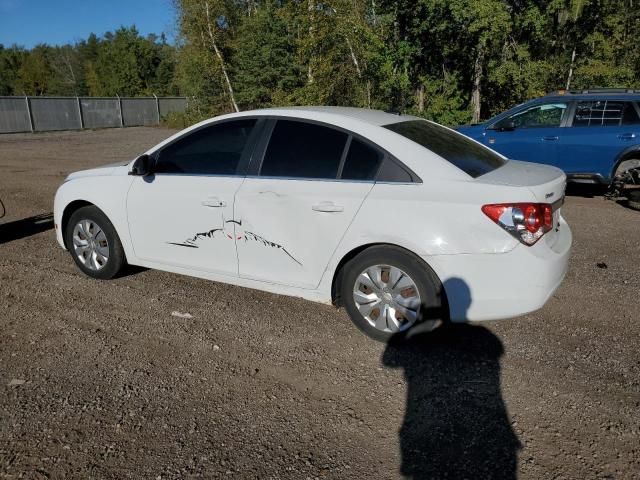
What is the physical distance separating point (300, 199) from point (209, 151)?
1.10m

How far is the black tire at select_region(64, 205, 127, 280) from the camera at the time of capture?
5.04 metres

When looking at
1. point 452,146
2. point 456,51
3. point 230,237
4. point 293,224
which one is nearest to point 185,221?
point 230,237

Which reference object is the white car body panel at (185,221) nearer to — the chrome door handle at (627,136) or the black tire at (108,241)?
the black tire at (108,241)

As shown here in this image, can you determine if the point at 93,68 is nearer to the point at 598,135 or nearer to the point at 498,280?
the point at 598,135

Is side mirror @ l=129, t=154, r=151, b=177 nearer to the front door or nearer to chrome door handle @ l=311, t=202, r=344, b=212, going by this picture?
the front door

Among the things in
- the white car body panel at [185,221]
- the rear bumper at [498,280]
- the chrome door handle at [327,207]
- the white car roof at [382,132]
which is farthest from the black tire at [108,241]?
the rear bumper at [498,280]

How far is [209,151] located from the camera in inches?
179

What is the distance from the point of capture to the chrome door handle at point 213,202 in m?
4.27

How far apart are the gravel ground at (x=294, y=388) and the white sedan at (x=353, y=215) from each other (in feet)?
1.23

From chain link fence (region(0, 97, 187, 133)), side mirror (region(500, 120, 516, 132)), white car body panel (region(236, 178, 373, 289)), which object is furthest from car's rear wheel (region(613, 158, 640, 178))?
chain link fence (region(0, 97, 187, 133))

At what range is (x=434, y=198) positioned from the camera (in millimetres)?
Answer: 3551

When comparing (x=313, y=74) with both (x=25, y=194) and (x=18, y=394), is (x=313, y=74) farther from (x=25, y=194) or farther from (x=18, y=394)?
(x=18, y=394)

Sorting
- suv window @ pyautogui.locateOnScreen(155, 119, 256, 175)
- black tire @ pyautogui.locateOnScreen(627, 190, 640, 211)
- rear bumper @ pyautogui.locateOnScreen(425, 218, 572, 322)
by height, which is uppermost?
suv window @ pyautogui.locateOnScreen(155, 119, 256, 175)

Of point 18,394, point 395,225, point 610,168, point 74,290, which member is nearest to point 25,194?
point 74,290
